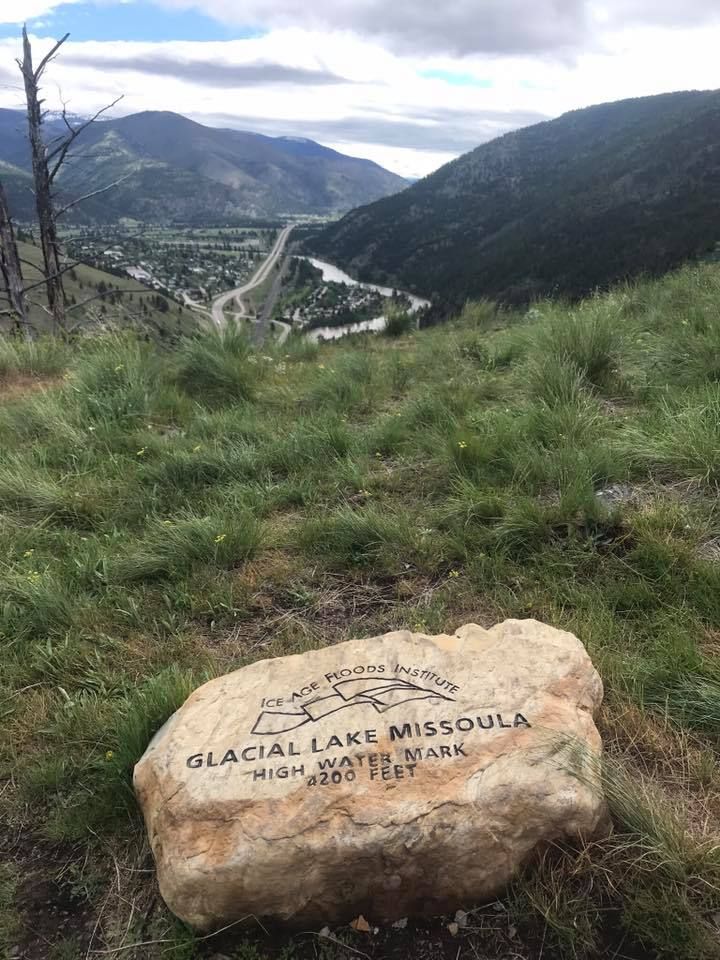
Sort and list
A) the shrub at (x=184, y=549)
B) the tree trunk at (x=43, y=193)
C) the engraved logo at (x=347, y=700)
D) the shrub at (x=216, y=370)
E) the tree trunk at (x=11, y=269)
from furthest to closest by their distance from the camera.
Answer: the tree trunk at (x=43, y=193), the tree trunk at (x=11, y=269), the shrub at (x=216, y=370), the shrub at (x=184, y=549), the engraved logo at (x=347, y=700)

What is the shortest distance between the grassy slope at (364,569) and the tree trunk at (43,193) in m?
5.06

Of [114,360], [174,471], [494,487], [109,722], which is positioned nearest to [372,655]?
[109,722]

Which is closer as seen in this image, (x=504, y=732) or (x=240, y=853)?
(x=240, y=853)

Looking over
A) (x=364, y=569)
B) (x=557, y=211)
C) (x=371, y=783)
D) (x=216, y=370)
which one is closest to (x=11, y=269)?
(x=216, y=370)

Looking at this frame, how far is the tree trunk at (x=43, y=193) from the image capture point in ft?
30.0

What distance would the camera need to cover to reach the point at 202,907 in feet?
5.57

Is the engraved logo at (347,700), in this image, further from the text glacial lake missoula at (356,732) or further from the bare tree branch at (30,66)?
the bare tree branch at (30,66)

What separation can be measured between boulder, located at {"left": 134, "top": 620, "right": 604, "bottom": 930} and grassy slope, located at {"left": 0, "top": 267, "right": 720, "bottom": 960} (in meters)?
0.11

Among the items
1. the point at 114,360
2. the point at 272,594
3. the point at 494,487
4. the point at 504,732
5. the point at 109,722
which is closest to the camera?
the point at 504,732

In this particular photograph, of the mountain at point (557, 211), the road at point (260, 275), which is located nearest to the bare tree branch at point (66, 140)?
the mountain at point (557, 211)

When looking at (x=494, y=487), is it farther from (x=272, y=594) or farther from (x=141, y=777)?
(x=141, y=777)

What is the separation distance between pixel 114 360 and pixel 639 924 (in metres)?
5.84

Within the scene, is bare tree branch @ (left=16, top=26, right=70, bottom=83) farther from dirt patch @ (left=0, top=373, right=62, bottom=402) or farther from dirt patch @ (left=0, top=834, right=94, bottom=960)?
dirt patch @ (left=0, top=834, right=94, bottom=960)

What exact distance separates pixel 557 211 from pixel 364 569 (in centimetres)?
9928
